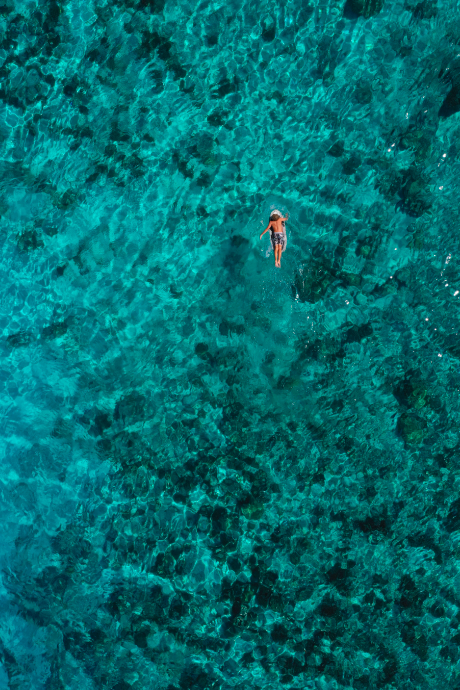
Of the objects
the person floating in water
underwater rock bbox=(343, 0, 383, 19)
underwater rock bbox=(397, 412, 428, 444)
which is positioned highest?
underwater rock bbox=(343, 0, 383, 19)

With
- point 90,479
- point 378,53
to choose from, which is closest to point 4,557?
point 90,479

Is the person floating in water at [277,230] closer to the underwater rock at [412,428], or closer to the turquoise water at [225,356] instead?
the turquoise water at [225,356]

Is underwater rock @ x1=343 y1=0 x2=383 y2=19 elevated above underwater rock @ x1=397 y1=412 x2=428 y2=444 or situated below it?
above

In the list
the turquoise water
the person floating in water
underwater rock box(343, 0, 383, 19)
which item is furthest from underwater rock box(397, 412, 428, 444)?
underwater rock box(343, 0, 383, 19)

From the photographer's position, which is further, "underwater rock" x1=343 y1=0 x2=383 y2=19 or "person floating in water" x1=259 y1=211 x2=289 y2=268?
"person floating in water" x1=259 y1=211 x2=289 y2=268

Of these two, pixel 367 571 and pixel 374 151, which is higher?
pixel 374 151

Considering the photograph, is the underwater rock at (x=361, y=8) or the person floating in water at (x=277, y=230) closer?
the underwater rock at (x=361, y=8)

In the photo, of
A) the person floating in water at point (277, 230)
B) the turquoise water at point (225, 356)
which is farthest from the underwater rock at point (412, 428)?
the person floating in water at point (277, 230)

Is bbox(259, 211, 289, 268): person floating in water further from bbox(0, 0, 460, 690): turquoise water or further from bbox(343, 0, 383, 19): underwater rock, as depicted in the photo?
bbox(343, 0, 383, 19): underwater rock

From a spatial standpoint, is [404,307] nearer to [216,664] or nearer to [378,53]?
[378,53]
